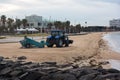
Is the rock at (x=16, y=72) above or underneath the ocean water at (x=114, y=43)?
above

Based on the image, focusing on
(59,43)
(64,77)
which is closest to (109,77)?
(64,77)

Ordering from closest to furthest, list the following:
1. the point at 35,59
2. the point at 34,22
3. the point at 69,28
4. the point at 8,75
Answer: the point at 8,75 → the point at 35,59 → the point at 69,28 → the point at 34,22

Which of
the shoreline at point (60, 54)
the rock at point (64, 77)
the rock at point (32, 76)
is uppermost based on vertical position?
the rock at point (64, 77)

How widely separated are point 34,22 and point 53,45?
146 metres

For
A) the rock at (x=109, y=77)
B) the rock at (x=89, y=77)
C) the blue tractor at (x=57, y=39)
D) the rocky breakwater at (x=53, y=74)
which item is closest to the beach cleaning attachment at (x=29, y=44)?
the blue tractor at (x=57, y=39)

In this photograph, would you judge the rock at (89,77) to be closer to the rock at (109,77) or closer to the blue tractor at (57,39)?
the rock at (109,77)

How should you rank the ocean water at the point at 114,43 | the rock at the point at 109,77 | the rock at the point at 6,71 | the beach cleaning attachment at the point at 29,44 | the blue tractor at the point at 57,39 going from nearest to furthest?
the rock at the point at 109,77 → the rock at the point at 6,71 → the beach cleaning attachment at the point at 29,44 → the blue tractor at the point at 57,39 → the ocean water at the point at 114,43

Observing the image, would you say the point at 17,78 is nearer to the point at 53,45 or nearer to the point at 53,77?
the point at 53,77

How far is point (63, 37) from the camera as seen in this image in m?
42.3

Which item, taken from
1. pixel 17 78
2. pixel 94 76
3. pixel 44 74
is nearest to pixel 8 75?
pixel 17 78

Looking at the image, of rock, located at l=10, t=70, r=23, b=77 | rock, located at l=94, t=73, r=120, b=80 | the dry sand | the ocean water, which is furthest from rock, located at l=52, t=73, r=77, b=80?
the ocean water

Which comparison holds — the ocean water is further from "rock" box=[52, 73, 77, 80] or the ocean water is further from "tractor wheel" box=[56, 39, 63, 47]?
"rock" box=[52, 73, 77, 80]

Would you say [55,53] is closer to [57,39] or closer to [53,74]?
[57,39]

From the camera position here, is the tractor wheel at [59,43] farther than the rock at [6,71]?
Yes
